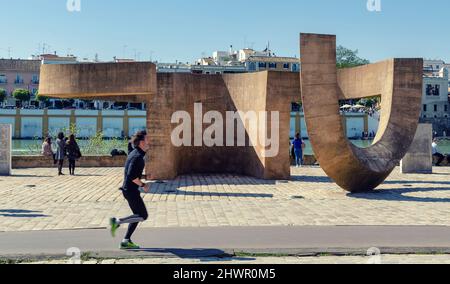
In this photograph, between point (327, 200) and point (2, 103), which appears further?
point (2, 103)

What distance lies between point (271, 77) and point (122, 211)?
26.0 feet

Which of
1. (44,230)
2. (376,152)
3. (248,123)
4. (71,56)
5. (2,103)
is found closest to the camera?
(44,230)

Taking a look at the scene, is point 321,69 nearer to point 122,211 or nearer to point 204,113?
point 122,211

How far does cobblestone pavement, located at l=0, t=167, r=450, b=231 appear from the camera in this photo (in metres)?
9.55

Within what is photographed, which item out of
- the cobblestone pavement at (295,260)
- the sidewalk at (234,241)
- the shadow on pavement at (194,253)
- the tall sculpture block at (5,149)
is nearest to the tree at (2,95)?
the tall sculpture block at (5,149)

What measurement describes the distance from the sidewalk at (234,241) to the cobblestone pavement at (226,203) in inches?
25.6

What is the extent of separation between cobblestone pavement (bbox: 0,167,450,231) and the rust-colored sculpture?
0.68m

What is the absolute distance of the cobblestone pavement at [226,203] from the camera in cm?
955

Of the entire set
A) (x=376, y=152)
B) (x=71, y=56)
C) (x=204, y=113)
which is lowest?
(x=376, y=152)

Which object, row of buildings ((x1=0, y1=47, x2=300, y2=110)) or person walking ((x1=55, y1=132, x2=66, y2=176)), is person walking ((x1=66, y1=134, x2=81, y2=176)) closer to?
person walking ((x1=55, y1=132, x2=66, y2=176))

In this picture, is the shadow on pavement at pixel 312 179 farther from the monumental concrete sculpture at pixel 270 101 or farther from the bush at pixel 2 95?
the bush at pixel 2 95

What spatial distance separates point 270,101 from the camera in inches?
671

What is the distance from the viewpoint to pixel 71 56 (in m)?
84.1
